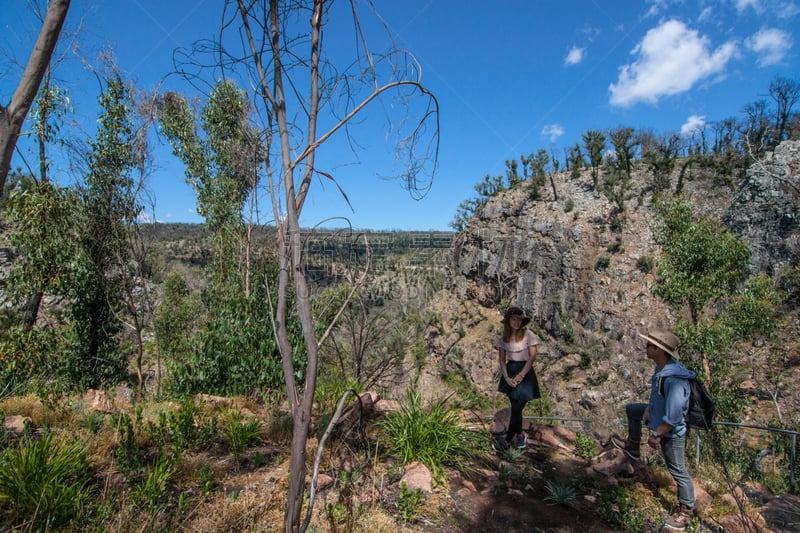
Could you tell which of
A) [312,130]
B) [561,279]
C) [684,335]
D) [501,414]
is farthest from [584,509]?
[561,279]

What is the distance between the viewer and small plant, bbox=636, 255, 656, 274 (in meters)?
30.0

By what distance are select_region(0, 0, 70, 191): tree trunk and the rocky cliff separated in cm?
2365

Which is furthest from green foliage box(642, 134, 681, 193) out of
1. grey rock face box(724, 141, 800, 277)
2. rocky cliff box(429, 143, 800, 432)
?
grey rock face box(724, 141, 800, 277)

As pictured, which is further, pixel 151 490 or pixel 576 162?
pixel 576 162

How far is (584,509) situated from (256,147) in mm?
3645

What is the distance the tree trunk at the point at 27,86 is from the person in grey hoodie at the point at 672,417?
169 inches

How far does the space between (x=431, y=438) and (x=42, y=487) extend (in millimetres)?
2817

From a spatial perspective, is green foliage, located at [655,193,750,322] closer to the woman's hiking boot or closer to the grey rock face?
the woman's hiking boot

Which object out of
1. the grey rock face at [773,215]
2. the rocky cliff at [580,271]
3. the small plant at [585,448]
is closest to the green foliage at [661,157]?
the rocky cliff at [580,271]

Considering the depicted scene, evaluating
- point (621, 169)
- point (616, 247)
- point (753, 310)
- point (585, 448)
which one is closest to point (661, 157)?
point (621, 169)

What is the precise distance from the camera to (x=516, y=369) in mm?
3975

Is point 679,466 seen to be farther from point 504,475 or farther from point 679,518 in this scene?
point 504,475

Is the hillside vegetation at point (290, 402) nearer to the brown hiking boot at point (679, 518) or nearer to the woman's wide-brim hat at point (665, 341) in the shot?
the brown hiking boot at point (679, 518)

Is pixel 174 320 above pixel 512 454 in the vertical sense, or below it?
below
